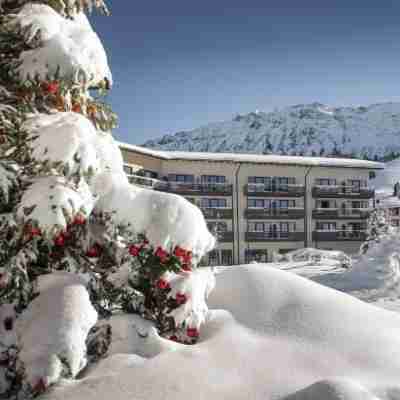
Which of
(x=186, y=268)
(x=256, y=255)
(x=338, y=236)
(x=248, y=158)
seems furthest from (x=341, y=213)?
(x=186, y=268)

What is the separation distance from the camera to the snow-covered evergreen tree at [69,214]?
4.34 m

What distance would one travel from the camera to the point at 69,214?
14.1 feet

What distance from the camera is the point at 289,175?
41812 mm

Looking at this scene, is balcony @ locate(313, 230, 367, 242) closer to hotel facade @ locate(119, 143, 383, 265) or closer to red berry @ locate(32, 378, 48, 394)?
hotel facade @ locate(119, 143, 383, 265)

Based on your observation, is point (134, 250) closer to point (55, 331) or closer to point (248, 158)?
point (55, 331)

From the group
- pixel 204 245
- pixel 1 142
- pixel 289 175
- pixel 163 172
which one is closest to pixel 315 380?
pixel 204 245

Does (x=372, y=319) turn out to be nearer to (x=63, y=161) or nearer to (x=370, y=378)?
(x=370, y=378)

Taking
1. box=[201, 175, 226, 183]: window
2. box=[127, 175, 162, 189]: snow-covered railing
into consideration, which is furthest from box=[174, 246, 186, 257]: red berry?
box=[201, 175, 226, 183]: window

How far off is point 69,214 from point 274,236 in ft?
123

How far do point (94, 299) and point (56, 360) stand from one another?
3.85 ft

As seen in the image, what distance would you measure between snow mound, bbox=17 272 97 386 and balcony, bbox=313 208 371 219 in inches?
1537

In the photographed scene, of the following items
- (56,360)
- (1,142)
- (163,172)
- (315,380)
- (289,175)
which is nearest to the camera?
(56,360)

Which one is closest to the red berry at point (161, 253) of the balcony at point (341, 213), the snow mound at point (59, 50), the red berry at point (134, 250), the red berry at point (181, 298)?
the red berry at point (134, 250)

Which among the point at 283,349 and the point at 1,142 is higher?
the point at 1,142
